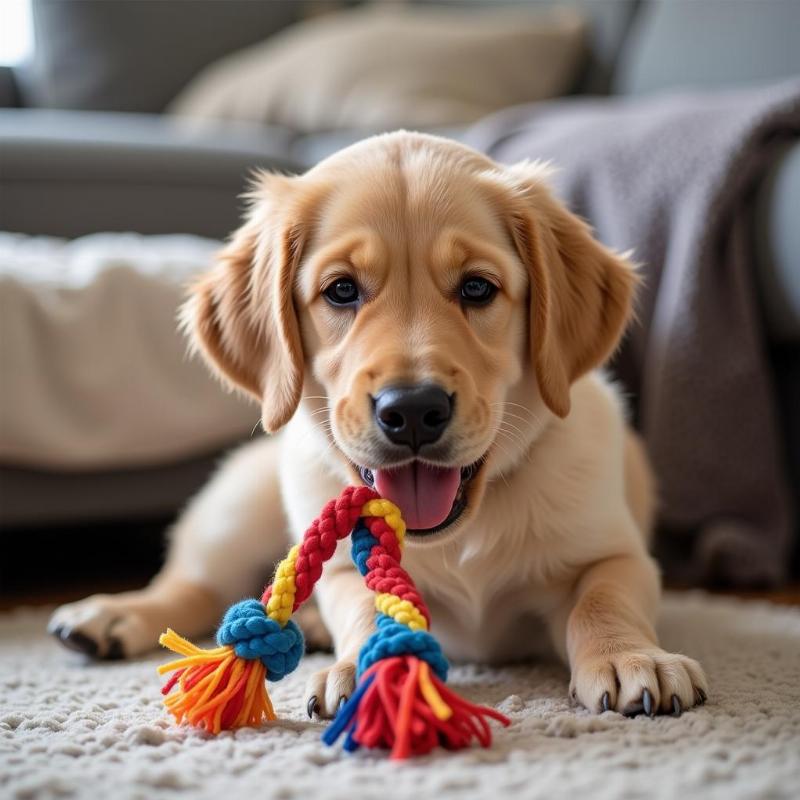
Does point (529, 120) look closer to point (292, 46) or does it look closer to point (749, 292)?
point (749, 292)

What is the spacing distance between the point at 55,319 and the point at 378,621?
1230mm

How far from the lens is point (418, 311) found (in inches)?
55.9

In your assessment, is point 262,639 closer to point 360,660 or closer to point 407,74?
point 360,660

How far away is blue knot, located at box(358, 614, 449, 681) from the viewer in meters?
1.14

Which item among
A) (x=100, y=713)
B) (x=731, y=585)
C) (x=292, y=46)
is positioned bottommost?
(x=731, y=585)

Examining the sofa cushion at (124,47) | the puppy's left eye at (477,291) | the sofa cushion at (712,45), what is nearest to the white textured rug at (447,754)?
the puppy's left eye at (477,291)

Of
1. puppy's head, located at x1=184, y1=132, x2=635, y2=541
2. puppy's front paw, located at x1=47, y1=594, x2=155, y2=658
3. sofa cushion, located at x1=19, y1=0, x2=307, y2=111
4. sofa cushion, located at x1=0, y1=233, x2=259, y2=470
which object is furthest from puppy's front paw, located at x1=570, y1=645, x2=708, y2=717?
sofa cushion, located at x1=19, y1=0, x2=307, y2=111

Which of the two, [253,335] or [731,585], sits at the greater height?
[253,335]

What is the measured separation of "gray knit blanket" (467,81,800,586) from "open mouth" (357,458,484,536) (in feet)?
3.21

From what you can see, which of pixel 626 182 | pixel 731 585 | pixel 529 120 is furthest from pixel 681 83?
pixel 731 585

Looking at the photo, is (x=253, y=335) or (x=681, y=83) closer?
(x=253, y=335)

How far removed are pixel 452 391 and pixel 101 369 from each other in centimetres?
116

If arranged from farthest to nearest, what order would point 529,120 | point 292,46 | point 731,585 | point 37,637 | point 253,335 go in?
point 292,46, point 529,120, point 731,585, point 37,637, point 253,335

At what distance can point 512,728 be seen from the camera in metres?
1.21
